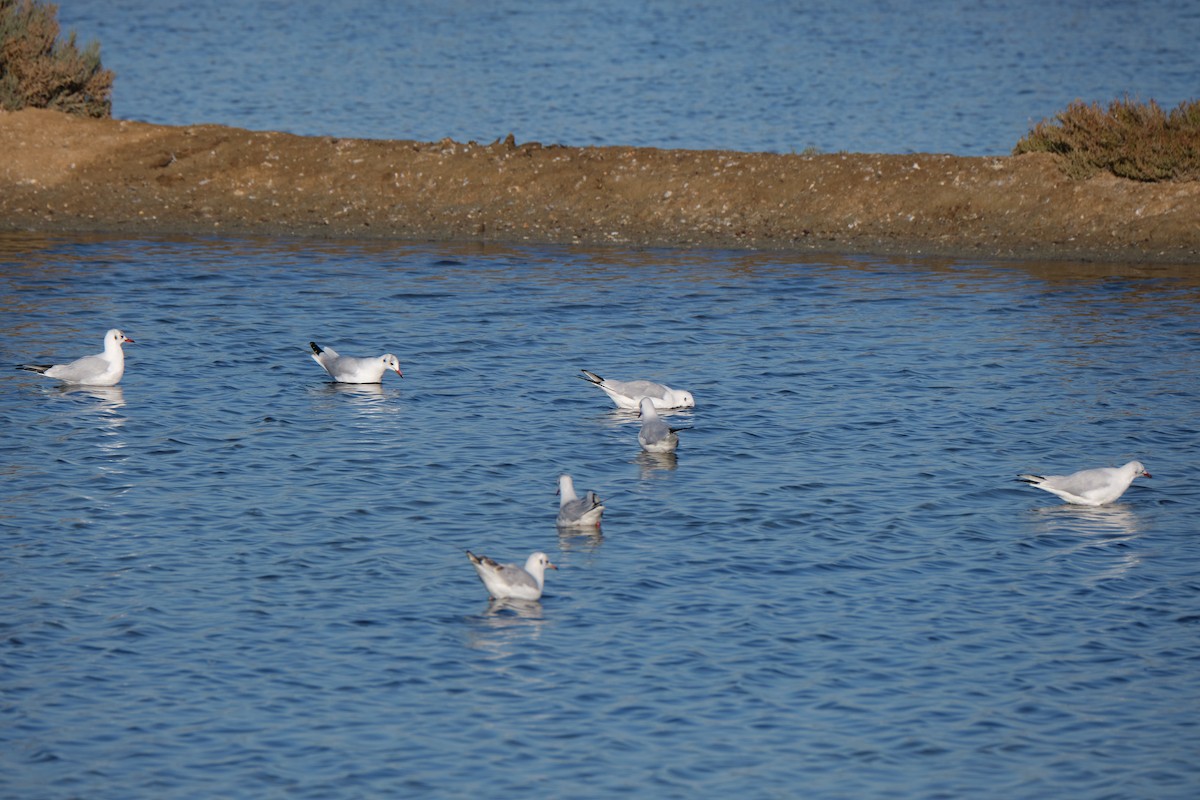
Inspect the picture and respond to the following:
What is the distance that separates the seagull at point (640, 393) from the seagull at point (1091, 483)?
4.45m

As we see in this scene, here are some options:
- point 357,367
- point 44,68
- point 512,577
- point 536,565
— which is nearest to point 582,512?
point 536,565

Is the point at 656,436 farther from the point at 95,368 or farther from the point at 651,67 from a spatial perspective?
the point at 651,67

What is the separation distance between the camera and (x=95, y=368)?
19828 mm

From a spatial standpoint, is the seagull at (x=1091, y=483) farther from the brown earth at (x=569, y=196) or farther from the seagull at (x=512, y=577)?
the brown earth at (x=569, y=196)

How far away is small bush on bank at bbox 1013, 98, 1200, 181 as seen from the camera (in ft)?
89.2

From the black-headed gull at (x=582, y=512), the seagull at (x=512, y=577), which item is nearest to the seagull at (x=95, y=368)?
the black-headed gull at (x=582, y=512)

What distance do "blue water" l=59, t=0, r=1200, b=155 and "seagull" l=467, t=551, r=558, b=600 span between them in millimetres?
22455

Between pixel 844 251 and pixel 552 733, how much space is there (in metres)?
18.2

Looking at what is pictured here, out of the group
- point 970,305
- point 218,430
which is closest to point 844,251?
point 970,305

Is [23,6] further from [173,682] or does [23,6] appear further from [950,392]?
[173,682]

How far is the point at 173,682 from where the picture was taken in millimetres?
11758

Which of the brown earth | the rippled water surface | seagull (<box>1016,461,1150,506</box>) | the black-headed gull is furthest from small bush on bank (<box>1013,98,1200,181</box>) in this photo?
the black-headed gull

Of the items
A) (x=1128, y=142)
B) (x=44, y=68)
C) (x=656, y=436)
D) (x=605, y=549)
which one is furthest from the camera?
(x=44, y=68)

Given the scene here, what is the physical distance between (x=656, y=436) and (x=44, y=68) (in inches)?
766
